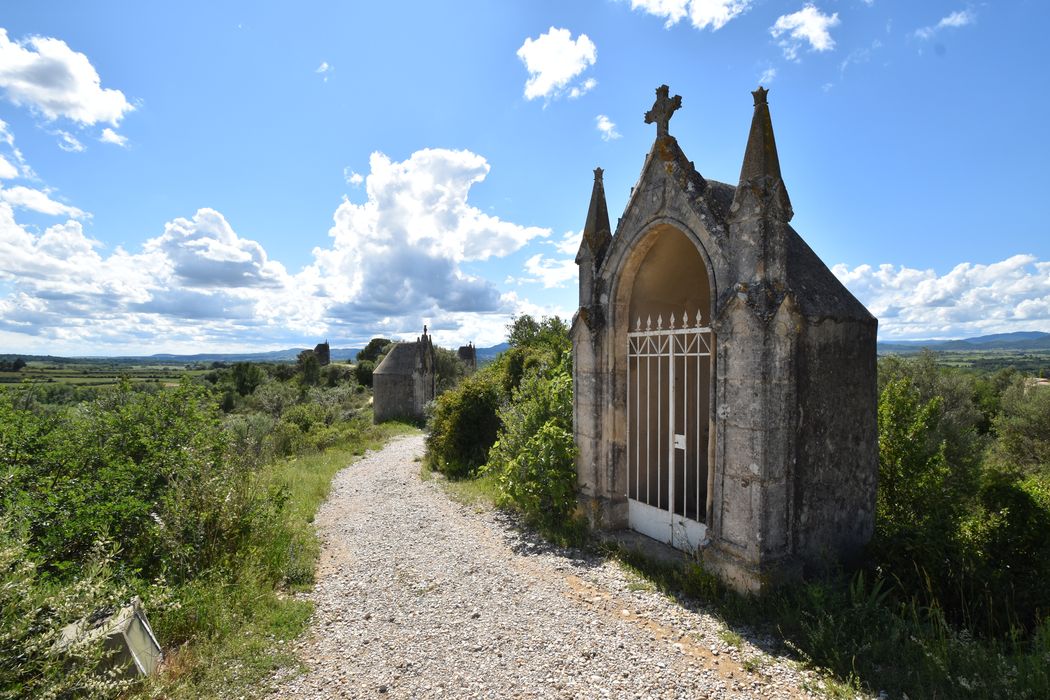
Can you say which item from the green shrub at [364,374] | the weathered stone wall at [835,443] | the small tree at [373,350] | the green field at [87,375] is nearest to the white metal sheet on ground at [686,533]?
the weathered stone wall at [835,443]

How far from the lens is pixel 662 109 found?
23.6 ft

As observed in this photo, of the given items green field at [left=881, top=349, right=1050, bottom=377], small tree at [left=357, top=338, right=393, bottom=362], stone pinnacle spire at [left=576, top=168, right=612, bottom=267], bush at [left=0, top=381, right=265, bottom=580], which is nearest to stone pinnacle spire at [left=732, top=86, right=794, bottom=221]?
stone pinnacle spire at [left=576, top=168, right=612, bottom=267]

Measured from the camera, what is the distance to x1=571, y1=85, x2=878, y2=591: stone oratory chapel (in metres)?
5.52

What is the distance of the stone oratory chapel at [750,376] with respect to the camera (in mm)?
5520

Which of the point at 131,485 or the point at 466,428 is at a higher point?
the point at 131,485

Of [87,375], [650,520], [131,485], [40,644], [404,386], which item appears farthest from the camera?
[87,375]

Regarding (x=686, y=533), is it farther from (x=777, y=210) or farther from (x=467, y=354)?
(x=467, y=354)

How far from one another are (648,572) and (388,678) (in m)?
3.47

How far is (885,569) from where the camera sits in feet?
19.5

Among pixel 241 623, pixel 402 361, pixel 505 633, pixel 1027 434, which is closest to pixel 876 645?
pixel 505 633

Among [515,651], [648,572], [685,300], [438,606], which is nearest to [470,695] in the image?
[515,651]

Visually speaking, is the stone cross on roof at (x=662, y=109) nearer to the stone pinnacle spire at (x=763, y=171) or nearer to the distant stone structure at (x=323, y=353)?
the stone pinnacle spire at (x=763, y=171)

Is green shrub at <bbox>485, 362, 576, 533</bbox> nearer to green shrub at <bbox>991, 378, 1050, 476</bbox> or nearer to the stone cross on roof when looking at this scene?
the stone cross on roof

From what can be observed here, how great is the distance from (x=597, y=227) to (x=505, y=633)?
20.2ft
